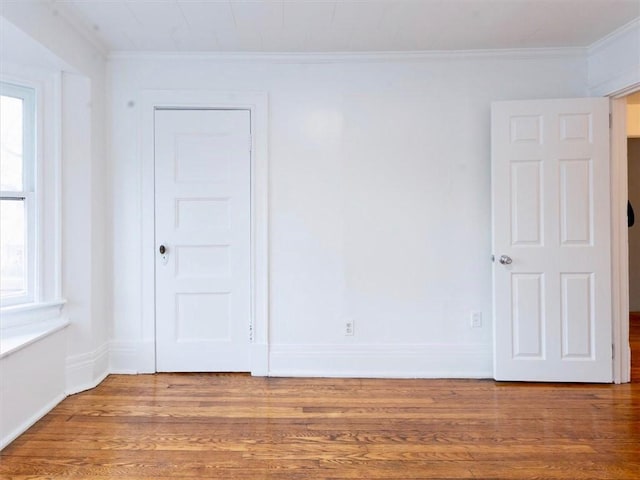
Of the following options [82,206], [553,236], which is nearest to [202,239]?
[82,206]

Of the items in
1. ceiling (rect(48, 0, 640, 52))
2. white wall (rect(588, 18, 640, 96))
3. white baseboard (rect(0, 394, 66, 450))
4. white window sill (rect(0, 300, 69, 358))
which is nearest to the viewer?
white baseboard (rect(0, 394, 66, 450))

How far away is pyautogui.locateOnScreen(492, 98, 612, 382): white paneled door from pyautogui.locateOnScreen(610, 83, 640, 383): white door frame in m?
0.06

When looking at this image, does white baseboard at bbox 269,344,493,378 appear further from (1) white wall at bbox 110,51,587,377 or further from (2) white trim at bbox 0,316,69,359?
(2) white trim at bbox 0,316,69,359

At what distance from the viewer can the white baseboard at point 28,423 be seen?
2061 millimetres

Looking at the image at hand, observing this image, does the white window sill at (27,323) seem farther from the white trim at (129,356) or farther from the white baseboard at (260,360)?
the white baseboard at (260,360)

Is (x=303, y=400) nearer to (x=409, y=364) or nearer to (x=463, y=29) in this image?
(x=409, y=364)

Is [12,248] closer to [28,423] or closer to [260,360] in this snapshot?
[28,423]

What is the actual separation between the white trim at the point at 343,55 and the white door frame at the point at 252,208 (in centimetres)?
26

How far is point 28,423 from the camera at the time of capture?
2246mm

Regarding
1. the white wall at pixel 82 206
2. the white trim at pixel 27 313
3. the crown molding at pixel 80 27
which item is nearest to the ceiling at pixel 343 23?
the crown molding at pixel 80 27

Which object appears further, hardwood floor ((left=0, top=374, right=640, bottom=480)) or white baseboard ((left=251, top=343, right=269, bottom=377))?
white baseboard ((left=251, top=343, right=269, bottom=377))

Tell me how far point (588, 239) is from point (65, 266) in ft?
12.0

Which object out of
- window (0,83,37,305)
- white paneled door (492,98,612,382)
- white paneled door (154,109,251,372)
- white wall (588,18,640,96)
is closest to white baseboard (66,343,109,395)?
white paneled door (154,109,251,372)

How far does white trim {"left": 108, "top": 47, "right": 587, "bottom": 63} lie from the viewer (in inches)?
116
